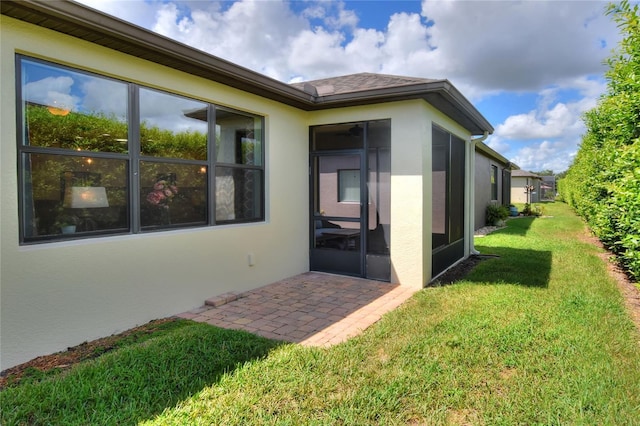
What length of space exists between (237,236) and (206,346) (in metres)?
2.28

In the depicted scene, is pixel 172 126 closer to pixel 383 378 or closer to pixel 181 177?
pixel 181 177

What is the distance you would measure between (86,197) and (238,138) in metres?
2.40

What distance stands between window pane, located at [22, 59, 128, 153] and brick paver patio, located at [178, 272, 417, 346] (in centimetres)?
230

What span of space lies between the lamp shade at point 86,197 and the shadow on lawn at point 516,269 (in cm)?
558

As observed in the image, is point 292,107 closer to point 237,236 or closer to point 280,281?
point 237,236

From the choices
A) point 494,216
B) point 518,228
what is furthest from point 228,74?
point 494,216

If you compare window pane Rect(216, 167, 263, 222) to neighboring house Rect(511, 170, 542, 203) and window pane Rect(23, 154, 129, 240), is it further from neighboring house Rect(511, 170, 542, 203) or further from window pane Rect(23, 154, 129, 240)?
neighboring house Rect(511, 170, 542, 203)

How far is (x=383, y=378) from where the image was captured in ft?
9.63

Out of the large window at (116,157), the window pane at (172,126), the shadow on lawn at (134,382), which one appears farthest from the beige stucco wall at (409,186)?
the shadow on lawn at (134,382)

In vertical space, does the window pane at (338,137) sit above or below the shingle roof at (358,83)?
below

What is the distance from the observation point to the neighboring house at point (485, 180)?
589 inches

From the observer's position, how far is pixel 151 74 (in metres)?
4.30

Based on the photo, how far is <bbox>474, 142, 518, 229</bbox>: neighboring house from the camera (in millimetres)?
14969

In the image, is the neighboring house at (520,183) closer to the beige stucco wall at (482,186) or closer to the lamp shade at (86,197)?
the beige stucco wall at (482,186)
